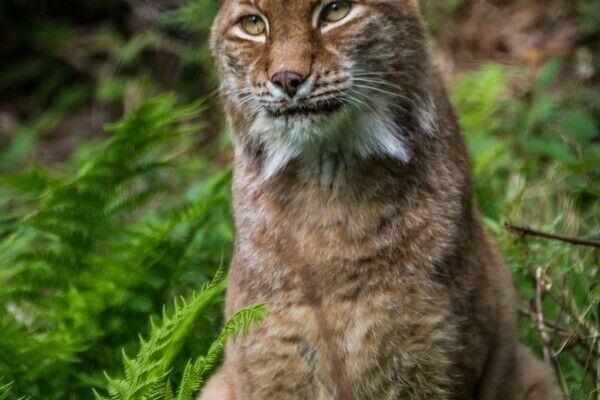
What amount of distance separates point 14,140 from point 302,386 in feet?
18.4

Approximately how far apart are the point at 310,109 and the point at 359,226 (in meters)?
0.50

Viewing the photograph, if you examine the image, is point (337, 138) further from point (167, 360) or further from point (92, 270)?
point (92, 270)

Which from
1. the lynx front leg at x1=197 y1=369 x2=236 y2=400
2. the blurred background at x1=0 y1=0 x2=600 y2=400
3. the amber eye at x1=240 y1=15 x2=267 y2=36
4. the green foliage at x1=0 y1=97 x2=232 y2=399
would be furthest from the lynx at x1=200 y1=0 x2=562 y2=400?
the green foliage at x1=0 y1=97 x2=232 y2=399

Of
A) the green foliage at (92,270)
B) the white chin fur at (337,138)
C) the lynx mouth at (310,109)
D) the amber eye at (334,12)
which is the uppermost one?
the amber eye at (334,12)

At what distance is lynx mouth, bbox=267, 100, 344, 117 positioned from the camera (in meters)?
3.85

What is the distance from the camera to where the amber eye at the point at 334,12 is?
3.98 metres

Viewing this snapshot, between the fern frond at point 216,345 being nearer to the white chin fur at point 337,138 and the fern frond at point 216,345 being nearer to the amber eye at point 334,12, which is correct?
the white chin fur at point 337,138

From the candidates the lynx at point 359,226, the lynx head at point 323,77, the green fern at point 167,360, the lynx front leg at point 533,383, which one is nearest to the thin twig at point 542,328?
the lynx front leg at point 533,383

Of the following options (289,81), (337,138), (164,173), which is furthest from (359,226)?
(164,173)

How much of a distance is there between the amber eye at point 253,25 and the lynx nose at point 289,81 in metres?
0.30

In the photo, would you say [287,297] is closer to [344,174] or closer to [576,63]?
[344,174]

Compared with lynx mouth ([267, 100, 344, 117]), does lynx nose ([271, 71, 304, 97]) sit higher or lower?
higher

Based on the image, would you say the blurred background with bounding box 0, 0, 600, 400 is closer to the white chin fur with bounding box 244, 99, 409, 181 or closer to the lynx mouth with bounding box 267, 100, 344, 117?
the white chin fur with bounding box 244, 99, 409, 181

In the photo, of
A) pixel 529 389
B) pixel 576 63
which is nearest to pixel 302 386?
pixel 529 389
